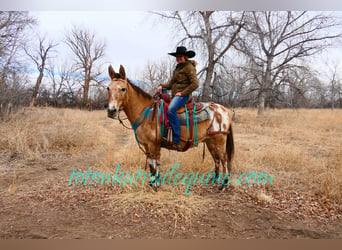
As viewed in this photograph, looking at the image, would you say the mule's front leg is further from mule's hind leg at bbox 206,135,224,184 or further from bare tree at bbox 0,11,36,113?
bare tree at bbox 0,11,36,113

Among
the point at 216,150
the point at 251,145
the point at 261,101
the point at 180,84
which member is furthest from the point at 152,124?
the point at 251,145

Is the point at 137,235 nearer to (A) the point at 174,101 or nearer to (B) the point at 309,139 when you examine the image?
(A) the point at 174,101

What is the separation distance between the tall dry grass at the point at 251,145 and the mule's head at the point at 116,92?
1485mm

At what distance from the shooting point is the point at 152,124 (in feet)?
8.59

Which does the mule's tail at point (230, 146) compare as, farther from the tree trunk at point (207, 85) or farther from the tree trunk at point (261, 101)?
the tree trunk at point (261, 101)

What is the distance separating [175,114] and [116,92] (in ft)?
2.69

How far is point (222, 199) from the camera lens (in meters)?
2.73

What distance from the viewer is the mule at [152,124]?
Answer: 2254mm

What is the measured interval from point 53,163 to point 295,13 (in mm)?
4880

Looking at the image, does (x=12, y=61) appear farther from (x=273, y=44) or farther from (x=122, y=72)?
(x=273, y=44)

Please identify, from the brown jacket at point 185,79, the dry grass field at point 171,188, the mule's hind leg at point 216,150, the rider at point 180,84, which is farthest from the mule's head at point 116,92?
the mule's hind leg at point 216,150

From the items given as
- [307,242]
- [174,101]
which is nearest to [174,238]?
[307,242]

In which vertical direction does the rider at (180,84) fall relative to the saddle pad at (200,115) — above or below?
above

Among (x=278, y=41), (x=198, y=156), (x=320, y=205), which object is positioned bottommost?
(x=320, y=205)
